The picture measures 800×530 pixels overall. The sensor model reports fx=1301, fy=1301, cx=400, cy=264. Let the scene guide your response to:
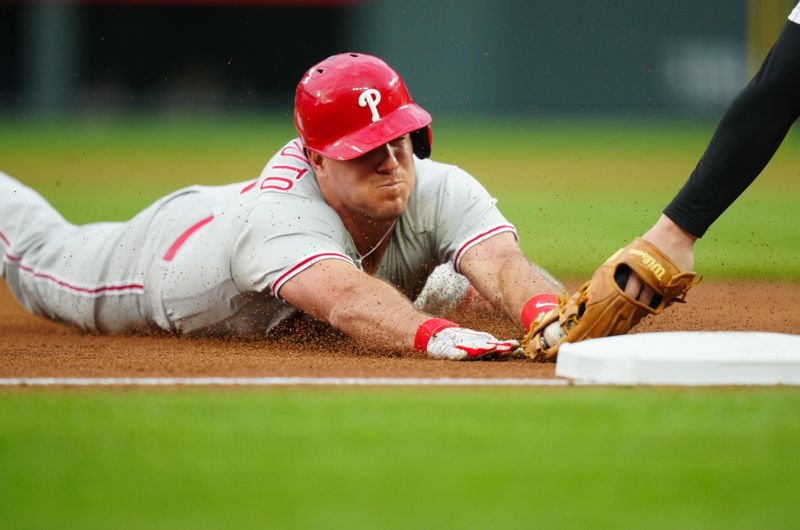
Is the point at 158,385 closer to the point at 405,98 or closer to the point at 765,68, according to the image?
the point at 405,98

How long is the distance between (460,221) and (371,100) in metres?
0.62

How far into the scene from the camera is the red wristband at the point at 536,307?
4641mm

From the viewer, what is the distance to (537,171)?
56.3 ft

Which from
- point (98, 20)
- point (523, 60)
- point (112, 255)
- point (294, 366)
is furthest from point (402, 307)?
point (98, 20)

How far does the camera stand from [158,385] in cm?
404

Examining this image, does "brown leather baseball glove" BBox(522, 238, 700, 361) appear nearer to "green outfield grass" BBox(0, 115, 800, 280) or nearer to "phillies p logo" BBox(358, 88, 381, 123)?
"phillies p logo" BBox(358, 88, 381, 123)

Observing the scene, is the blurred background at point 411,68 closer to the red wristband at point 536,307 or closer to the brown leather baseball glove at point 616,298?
the red wristband at point 536,307

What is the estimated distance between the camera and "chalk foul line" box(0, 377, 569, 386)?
13.1 ft

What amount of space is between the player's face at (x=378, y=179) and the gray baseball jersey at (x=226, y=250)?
116 millimetres

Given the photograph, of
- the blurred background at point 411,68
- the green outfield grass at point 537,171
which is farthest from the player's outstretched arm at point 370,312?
the blurred background at point 411,68

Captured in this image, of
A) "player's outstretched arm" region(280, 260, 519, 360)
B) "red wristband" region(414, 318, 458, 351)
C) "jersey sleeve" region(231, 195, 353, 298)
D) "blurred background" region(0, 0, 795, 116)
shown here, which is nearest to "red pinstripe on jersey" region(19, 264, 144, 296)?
"jersey sleeve" region(231, 195, 353, 298)

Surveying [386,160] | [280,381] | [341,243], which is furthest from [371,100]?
[280,381]

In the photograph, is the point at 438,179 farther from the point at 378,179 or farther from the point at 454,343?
the point at 454,343

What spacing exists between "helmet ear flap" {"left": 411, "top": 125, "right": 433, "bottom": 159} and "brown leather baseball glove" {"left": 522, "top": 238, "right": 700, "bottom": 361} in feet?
3.63
